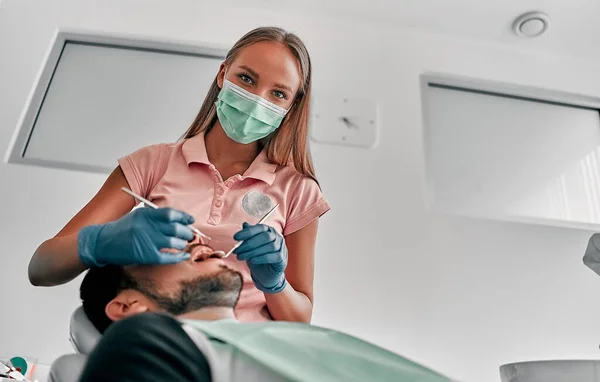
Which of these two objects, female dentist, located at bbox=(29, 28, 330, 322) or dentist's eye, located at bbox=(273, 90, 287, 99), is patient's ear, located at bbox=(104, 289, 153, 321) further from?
dentist's eye, located at bbox=(273, 90, 287, 99)

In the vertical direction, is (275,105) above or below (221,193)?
above

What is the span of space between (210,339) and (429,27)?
1748 millimetres

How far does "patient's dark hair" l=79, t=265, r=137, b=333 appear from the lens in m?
0.83

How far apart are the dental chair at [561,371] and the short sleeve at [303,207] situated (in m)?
0.54

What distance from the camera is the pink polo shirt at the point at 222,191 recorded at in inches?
43.9

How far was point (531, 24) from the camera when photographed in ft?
6.51

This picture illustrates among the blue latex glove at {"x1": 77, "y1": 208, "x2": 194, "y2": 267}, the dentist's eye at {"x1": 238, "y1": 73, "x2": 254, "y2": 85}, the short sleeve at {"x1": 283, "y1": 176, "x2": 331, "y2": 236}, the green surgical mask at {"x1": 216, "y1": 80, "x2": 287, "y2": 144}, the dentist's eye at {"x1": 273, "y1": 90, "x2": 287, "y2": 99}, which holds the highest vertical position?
the dentist's eye at {"x1": 238, "y1": 73, "x2": 254, "y2": 85}

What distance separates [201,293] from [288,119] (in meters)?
0.58

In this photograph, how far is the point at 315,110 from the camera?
5.90 feet

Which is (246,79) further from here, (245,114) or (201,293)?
(201,293)

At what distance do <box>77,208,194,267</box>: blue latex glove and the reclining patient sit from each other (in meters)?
0.02

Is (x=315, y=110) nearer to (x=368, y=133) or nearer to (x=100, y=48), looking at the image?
(x=368, y=133)

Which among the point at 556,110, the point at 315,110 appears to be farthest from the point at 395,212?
the point at 556,110

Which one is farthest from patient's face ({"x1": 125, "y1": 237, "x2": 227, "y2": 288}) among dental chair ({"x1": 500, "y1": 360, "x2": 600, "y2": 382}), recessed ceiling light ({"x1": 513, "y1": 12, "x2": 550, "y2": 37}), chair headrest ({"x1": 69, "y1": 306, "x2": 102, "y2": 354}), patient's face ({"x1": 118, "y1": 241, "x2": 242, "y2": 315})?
recessed ceiling light ({"x1": 513, "y1": 12, "x2": 550, "y2": 37})
